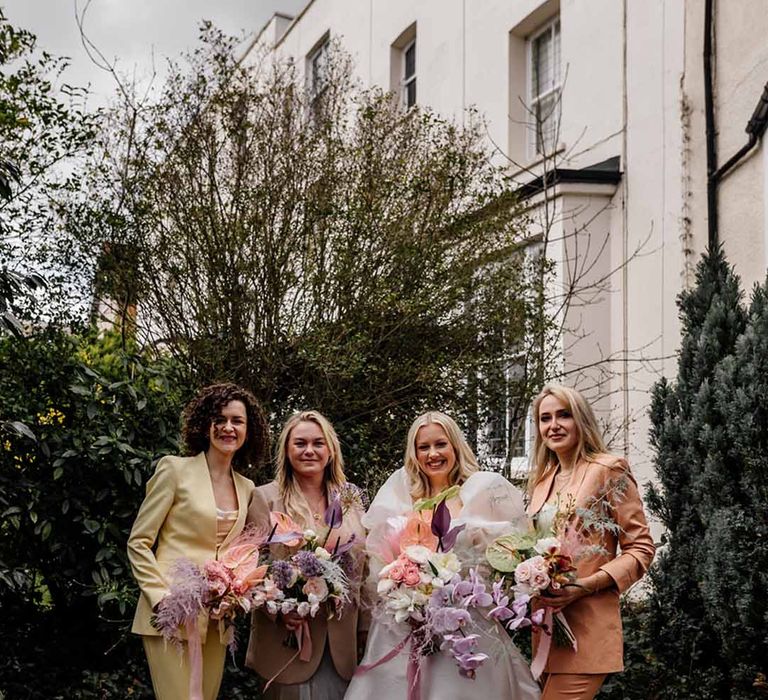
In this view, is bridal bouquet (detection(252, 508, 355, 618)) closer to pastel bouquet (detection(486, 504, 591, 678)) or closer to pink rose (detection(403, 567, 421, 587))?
pink rose (detection(403, 567, 421, 587))

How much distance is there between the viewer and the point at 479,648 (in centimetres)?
498

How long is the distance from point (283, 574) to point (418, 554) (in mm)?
682

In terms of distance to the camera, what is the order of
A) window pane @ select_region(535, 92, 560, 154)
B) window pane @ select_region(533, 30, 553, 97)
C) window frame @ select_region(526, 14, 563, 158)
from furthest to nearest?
window pane @ select_region(533, 30, 553, 97) < window frame @ select_region(526, 14, 563, 158) < window pane @ select_region(535, 92, 560, 154)

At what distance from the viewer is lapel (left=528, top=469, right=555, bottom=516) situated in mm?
5148

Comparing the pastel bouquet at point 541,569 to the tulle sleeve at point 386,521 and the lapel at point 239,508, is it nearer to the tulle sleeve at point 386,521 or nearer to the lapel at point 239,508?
the tulle sleeve at point 386,521

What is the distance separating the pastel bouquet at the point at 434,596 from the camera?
4703mm

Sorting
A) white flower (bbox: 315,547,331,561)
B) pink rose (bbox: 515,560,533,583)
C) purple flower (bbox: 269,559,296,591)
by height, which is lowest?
purple flower (bbox: 269,559,296,591)

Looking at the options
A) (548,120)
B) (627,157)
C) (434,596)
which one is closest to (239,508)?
(434,596)

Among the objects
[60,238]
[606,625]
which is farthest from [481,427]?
[606,625]

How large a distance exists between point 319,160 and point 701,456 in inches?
176

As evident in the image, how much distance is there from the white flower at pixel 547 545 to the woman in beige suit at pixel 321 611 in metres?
1.10

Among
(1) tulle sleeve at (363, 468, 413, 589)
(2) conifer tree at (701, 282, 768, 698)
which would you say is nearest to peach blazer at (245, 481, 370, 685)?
(1) tulle sleeve at (363, 468, 413, 589)

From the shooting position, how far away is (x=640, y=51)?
11320 millimetres

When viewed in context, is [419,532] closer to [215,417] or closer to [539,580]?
[539,580]
